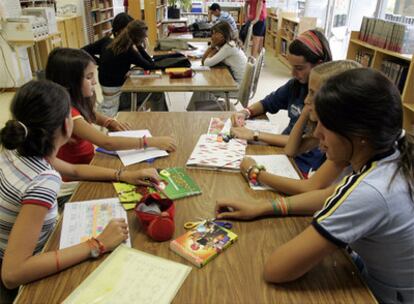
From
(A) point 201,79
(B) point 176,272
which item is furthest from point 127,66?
(B) point 176,272

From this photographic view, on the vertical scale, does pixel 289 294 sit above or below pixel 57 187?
below

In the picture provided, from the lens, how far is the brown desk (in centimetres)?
260

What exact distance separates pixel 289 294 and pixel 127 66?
2776mm

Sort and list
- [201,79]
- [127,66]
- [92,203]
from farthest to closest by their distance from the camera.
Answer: [127,66] → [201,79] → [92,203]

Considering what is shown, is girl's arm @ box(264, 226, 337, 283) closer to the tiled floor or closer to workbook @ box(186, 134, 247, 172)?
workbook @ box(186, 134, 247, 172)

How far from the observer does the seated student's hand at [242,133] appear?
1.68 metres

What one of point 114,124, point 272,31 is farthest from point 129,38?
point 272,31

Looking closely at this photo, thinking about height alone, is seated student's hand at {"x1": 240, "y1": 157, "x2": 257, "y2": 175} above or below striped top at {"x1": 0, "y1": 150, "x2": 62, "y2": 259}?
below

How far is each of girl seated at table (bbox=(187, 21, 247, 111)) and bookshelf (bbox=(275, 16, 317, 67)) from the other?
9.96 feet

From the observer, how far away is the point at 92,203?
1146 millimetres

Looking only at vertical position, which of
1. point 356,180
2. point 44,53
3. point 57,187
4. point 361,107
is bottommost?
point 44,53

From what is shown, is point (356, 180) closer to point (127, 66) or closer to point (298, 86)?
point (298, 86)

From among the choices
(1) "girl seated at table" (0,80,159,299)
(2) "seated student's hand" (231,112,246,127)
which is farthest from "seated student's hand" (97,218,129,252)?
(2) "seated student's hand" (231,112,246,127)

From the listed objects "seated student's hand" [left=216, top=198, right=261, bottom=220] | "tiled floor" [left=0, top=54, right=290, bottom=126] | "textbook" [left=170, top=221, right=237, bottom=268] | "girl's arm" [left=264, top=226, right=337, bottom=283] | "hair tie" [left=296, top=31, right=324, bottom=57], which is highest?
"hair tie" [left=296, top=31, right=324, bottom=57]
